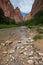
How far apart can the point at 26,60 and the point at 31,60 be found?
248 millimetres

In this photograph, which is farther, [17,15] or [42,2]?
[17,15]

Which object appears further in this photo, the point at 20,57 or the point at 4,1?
the point at 4,1

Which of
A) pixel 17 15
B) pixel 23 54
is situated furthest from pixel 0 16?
pixel 17 15

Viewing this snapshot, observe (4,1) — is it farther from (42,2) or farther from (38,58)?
(38,58)

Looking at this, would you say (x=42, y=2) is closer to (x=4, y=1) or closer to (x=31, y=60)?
(x=4, y=1)

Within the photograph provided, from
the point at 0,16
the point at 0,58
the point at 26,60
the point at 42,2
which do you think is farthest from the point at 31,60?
the point at 42,2

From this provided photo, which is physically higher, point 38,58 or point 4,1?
point 4,1

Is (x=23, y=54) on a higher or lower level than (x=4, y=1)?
lower

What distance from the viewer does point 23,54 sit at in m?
8.46

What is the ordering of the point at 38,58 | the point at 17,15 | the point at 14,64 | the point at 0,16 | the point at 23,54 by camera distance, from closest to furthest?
the point at 14,64 < the point at 38,58 < the point at 23,54 < the point at 0,16 < the point at 17,15

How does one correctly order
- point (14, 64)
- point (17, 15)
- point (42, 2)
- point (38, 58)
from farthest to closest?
1. point (17, 15)
2. point (42, 2)
3. point (38, 58)
4. point (14, 64)

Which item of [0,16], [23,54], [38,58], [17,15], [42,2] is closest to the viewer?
[38,58]

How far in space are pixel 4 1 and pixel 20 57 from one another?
119 metres

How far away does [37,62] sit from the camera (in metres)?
6.97
